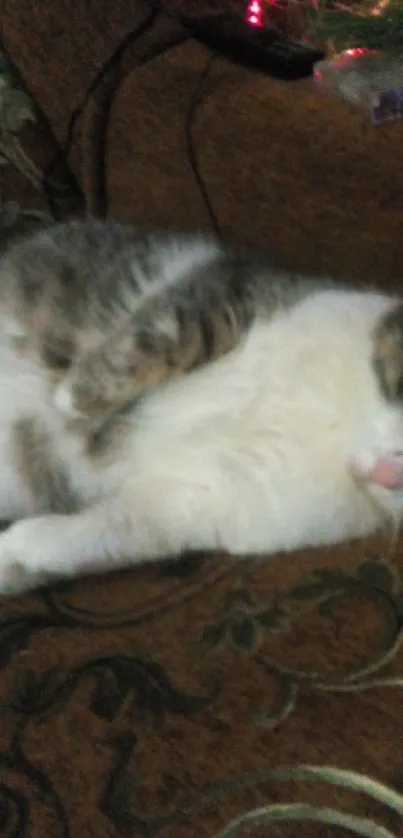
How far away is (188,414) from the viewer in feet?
3.85

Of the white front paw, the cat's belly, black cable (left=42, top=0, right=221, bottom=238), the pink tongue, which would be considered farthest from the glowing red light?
the white front paw

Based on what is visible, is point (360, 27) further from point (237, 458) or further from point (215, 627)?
point (215, 627)

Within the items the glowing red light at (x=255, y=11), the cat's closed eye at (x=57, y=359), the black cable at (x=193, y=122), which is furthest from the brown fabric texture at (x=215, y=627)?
the cat's closed eye at (x=57, y=359)

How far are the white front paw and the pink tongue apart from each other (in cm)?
44

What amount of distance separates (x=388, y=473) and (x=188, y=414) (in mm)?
295

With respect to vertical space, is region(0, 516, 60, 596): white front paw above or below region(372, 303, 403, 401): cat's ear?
below

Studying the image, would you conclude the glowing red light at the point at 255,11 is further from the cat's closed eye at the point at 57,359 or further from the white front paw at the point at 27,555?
the white front paw at the point at 27,555

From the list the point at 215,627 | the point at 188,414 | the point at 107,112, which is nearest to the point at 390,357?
the point at 188,414

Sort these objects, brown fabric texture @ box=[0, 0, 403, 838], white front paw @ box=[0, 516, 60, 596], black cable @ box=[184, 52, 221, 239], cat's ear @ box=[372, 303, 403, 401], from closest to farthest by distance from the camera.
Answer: brown fabric texture @ box=[0, 0, 403, 838], white front paw @ box=[0, 516, 60, 596], cat's ear @ box=[372, 303, 403, 401], black cable @ box=[184, 52, 221, 239]

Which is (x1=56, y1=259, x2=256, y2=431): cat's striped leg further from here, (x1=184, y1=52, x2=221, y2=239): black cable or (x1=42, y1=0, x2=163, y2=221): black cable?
(x1=42, y1=0, x2=163, y2=221): black cable

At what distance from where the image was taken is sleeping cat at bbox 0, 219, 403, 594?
110 cm

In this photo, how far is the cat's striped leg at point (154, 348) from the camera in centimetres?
113

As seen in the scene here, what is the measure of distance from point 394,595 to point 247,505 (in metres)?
0.27

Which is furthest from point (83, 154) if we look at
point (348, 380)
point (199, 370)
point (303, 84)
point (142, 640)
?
point (142, 640)
